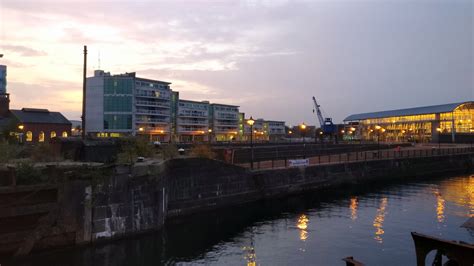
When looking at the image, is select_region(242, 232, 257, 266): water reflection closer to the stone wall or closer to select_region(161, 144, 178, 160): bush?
the stone wall

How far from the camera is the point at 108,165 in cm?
2527

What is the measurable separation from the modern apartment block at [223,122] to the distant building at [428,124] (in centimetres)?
4717

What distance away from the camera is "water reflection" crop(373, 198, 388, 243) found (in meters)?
26.6

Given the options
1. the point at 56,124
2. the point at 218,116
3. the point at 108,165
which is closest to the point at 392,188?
the point at 108,165

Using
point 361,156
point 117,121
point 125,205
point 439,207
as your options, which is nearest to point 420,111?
point 361,156

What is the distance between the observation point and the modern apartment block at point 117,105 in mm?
113812

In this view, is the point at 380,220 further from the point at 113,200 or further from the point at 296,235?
the point at 113,200

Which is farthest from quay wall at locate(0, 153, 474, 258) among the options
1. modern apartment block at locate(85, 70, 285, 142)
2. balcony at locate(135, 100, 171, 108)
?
balcony at locate(135, 100, 171, 108)

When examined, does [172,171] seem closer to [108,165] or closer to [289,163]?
[108,165]

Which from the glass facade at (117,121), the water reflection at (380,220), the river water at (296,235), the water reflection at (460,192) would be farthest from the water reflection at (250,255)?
the glass facade at (117,121)

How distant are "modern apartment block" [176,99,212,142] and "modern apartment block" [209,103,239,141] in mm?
5694

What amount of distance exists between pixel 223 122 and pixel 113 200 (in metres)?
136

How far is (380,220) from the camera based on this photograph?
1249 inches

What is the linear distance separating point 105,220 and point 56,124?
70.2 metres
